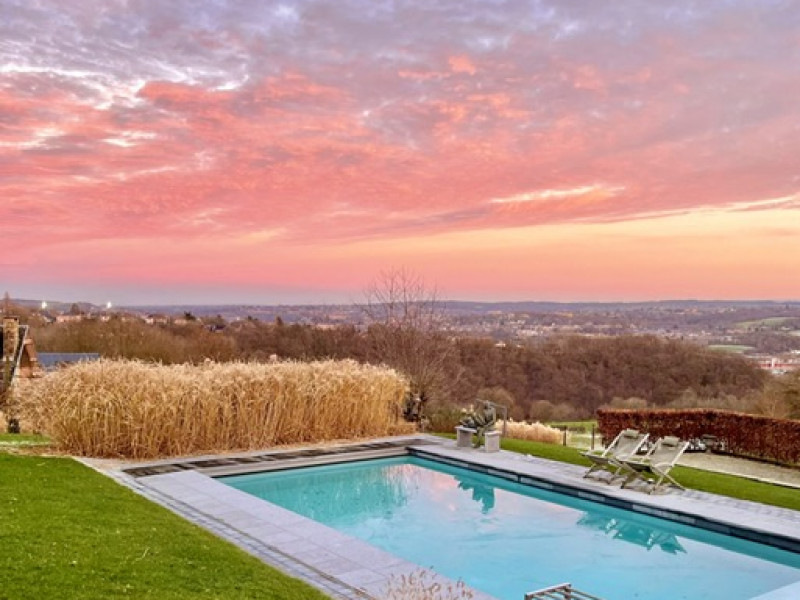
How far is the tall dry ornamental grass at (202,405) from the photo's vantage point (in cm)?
1009

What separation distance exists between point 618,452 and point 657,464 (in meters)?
0.87

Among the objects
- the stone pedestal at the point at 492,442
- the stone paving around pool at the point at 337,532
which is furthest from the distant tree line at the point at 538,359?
the stone paving around pool at the point at 337,532

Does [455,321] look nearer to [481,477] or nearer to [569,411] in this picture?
[569,411]

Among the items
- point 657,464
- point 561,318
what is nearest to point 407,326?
point 657,464

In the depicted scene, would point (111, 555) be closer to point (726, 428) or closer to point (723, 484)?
point (723, 484)

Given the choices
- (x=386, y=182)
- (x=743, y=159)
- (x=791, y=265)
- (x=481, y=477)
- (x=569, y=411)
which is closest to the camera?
(x=481, y=477)

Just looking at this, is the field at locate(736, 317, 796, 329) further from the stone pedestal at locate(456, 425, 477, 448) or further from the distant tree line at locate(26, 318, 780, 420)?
the stone pedestal at locate(456, 425, 477, 448)

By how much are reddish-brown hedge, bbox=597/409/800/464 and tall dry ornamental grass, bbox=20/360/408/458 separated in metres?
5.40

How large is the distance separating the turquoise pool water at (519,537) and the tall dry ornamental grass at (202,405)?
1157 mm

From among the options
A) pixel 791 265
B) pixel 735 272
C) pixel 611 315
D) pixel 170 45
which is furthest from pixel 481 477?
pixel 611 315

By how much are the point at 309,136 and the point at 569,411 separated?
54.5 ft

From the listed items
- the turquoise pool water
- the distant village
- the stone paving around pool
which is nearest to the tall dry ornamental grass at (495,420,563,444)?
the stone paving around pool

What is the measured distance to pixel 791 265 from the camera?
2150cm

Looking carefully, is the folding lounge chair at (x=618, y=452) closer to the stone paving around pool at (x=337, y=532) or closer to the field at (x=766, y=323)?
the stone paving around pool at (x=337, y=532)
